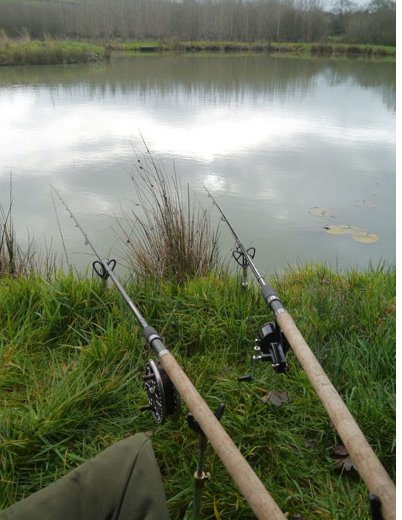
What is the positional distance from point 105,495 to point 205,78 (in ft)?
45.7

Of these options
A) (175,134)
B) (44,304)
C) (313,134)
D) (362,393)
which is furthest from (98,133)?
(362,393)

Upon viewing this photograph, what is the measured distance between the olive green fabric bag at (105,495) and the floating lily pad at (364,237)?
304 centimetres

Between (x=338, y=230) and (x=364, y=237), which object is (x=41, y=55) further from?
(x=364, y=237)

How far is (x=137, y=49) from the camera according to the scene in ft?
80.0

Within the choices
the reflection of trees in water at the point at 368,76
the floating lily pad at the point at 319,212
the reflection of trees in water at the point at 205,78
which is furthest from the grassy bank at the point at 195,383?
the reflection of trees in water at the point at 205,78

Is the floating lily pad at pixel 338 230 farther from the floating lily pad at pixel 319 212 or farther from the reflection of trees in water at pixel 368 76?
the reflection of trees in water at pixel 368 76

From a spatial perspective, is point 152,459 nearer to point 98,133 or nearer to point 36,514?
point 36,514

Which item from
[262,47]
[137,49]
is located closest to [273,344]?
[137,49]

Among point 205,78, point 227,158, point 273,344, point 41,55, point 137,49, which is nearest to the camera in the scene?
point 273,344

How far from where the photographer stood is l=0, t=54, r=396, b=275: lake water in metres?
3.71

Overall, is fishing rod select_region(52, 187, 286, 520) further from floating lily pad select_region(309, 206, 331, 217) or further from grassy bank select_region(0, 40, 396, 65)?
grassy bank select_region(0, 40, 396, 65)

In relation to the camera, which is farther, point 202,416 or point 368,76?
point 368,76

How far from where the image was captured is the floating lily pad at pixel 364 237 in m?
3.62

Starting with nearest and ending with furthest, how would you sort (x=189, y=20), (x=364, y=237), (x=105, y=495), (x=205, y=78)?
(x=105, y=495) → (x=364, y=237) → (x=205, y=78) → (x=189, y=20)
